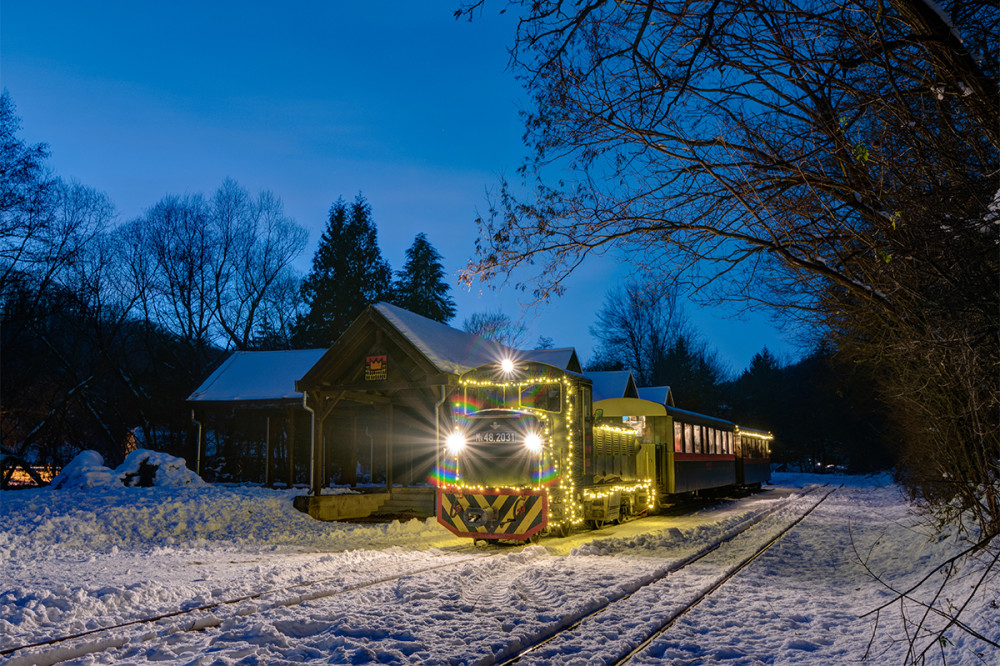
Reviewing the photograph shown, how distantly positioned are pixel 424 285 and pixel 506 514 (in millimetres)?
42928

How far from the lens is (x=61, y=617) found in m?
7.27

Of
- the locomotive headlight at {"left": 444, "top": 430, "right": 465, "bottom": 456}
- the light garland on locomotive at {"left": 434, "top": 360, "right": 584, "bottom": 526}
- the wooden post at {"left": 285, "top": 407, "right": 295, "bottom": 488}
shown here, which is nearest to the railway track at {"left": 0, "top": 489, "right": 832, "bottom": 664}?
the light garland on locomotive at {"left": 434, "top": 360, "right": 584, "bottom": 526}

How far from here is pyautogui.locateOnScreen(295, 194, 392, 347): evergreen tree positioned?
4828 cm

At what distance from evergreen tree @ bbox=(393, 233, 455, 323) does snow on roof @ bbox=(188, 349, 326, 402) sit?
24.7m

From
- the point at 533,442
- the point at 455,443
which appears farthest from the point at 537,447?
the point at 455,443

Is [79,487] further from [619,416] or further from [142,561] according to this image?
[619,416]

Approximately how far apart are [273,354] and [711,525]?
769 inches

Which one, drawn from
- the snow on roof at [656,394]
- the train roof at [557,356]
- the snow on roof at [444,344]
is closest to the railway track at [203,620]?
the snow on roof at [444,344]

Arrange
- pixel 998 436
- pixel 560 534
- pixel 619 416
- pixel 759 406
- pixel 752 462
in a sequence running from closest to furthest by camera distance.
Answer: pixel 998 436, pixel 560 534, pixel 619 416, pixel 752 462, pixel 759 406

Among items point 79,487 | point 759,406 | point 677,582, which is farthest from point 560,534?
point 759,406

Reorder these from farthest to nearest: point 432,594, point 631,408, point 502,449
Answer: point 631,408
point 502,449
point 432,594

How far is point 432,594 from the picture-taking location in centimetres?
823

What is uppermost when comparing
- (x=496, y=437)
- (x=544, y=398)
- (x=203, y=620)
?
(x=544, y=398)

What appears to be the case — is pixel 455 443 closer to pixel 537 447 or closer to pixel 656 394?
pixel 537 447
